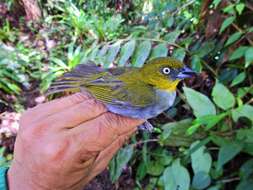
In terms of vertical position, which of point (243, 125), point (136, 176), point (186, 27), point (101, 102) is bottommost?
point (136, 176)

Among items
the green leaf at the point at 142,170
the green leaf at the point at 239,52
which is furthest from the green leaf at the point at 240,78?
the green leaf at the point at 142,170

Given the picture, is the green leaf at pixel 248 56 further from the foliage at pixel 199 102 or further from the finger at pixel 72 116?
the finger at pixel 72 116

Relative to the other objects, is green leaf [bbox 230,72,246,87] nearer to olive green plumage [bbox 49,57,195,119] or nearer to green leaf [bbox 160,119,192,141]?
green leaf [bbox 160,119,192,141]

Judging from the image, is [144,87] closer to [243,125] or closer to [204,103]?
[204,103]

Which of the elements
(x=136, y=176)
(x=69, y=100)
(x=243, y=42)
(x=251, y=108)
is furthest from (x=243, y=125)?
(x=69, y=100)

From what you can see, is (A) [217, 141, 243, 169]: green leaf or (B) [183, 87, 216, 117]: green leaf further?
(B) [183, 87, 216, 117]: green leaf

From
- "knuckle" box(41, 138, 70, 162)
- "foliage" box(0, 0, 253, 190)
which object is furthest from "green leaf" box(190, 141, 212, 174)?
"knuckle" box(41, 138, 70, 162)
